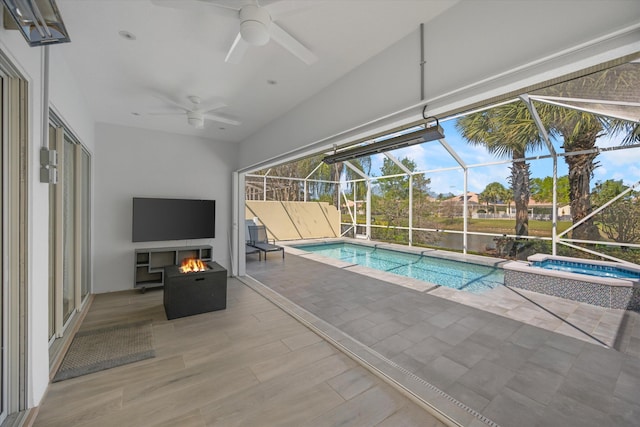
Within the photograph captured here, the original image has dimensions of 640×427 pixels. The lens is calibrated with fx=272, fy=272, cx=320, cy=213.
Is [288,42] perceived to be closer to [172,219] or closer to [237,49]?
[237,49]

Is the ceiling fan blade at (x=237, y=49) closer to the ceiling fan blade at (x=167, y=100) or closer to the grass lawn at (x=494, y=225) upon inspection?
the ceiling fan blade at (x=167, y=100)

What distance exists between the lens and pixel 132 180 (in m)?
4.66

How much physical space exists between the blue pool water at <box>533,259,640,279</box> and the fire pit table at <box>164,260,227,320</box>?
19.0ft

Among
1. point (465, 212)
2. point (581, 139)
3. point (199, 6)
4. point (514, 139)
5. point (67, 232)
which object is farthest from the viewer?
point (465, 212)

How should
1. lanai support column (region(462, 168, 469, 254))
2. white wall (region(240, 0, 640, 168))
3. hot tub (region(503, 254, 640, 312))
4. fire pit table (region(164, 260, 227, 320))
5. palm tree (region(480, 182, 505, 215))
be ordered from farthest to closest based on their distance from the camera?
palm tree (region(480, 182, 505, 215)), lanai support column (region(462, 168, 469, 254)), hot tub (region(503, 254, 640, 312)), fire pit table (region(164, 260, 227, 320)), white wall (region(240, 0, 640, 168))

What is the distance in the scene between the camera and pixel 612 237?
556cm

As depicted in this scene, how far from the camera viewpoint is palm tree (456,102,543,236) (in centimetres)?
680

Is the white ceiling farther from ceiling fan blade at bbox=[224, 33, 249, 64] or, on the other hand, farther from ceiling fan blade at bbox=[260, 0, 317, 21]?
ceiling fan blade at bbox=[224, 33, 249, 64]

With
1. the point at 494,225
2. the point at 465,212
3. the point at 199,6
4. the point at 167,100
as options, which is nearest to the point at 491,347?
the point at 199,6

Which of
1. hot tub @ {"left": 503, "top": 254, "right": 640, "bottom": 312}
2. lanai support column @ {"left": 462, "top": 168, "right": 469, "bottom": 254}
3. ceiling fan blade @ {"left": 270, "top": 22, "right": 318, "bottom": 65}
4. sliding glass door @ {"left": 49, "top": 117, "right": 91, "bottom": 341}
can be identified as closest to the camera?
ceiling fan blade @ {"left": 270, "top": 22, "right": 318, "bottom": 65}

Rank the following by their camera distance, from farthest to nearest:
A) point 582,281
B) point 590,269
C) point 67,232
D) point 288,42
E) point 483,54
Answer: point 590,269, point 582,281, point 67,232, point 288,42, point 483,54

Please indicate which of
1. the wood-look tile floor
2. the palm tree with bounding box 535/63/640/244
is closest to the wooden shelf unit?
the wood-look tile floor

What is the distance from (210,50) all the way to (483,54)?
2.11 metres

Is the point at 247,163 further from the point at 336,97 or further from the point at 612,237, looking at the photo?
the point at 612,237
